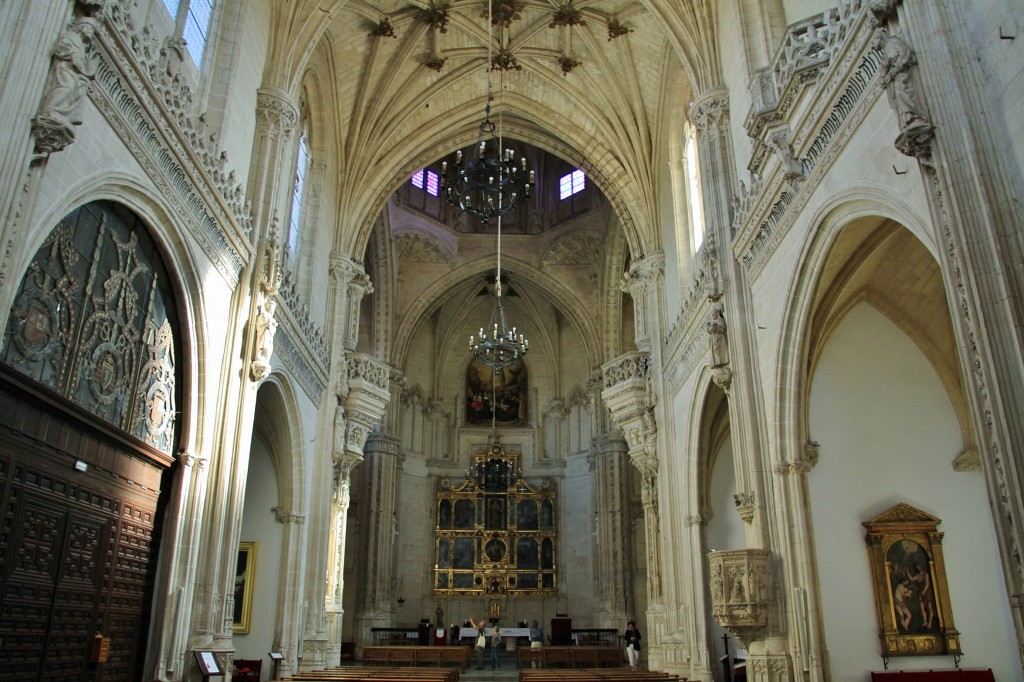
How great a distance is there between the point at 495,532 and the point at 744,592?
66.6 feet

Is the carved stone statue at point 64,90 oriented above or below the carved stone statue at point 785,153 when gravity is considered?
below

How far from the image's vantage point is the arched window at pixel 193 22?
11.7 m

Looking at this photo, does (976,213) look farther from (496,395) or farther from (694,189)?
(496,395)

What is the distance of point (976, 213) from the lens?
21.0 ft

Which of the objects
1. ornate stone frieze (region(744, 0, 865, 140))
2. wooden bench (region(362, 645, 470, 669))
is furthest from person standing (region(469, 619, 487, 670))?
ornate stone frieze (region(744, 0, 865, 140))

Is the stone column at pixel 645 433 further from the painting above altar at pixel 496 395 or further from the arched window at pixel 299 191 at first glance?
the painting above altar at pixel 496 395

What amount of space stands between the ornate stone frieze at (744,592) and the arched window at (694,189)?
7781 millimetres

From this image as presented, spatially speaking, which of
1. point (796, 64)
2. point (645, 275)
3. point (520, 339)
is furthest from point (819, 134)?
point (520, 339)

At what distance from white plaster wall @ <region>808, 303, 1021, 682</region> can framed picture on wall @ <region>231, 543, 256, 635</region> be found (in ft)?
36.2

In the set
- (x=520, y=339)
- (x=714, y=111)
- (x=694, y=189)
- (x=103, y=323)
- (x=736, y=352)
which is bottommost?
(x=103, y=323)

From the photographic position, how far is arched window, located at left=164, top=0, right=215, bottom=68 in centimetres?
1171

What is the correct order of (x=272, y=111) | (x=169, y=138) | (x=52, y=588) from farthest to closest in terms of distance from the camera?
(x=272, y=111)
(x=169, y=138)
(x=52, y=588)

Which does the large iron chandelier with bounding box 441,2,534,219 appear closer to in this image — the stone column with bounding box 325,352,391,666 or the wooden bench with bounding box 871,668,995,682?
the stone column with bounding box 325,352,391,666

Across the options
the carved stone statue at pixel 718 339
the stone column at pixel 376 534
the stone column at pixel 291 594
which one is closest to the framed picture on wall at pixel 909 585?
the carved stone statue at pixel 718 339
